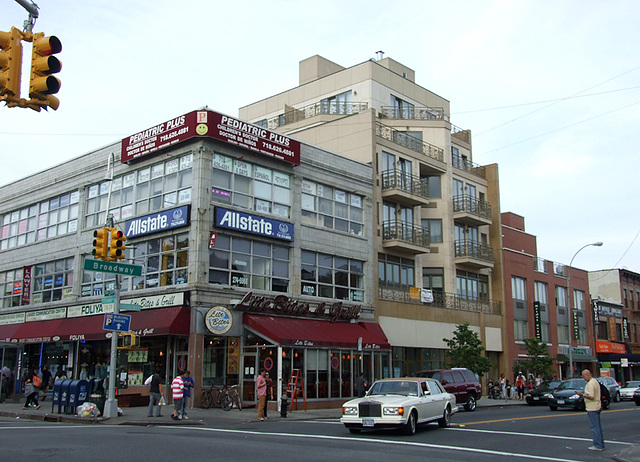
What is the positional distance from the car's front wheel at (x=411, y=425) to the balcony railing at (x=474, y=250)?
26011mm

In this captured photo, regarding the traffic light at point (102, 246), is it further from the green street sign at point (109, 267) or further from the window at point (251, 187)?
the window at point (251, 187)

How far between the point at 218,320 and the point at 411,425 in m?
12.1

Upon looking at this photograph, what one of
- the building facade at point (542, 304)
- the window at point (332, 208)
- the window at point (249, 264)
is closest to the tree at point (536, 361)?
the building facade at point (542, 304)

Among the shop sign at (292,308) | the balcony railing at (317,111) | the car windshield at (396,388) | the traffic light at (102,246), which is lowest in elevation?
the car windshield at (396,388)

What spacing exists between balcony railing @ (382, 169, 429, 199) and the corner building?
5.96ft

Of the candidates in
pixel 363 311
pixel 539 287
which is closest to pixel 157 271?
pixel 363 311

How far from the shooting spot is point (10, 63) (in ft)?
27.8

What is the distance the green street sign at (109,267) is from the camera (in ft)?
66.0

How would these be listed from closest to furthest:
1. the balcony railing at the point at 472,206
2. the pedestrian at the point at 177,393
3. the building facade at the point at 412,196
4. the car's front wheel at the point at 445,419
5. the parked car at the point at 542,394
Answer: the car's front wheel at the point at 445,419 → the pedestrian at the point at 177,393 → the parked car at the point at 542,394 → the building facade at the point at 412,196 → the balcony railing at the point at 472,206

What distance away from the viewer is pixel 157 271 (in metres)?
28.2

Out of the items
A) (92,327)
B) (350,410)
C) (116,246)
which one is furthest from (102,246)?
(92,327)

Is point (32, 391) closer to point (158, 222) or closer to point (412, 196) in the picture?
point (158, 222)

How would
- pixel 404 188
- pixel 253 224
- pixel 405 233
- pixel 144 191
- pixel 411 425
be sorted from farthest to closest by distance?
pixel 405 233
pixel 404 188
pixel 144 191
pixel 253 224
pixel 411 425

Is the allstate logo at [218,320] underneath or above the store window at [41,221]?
underneath
